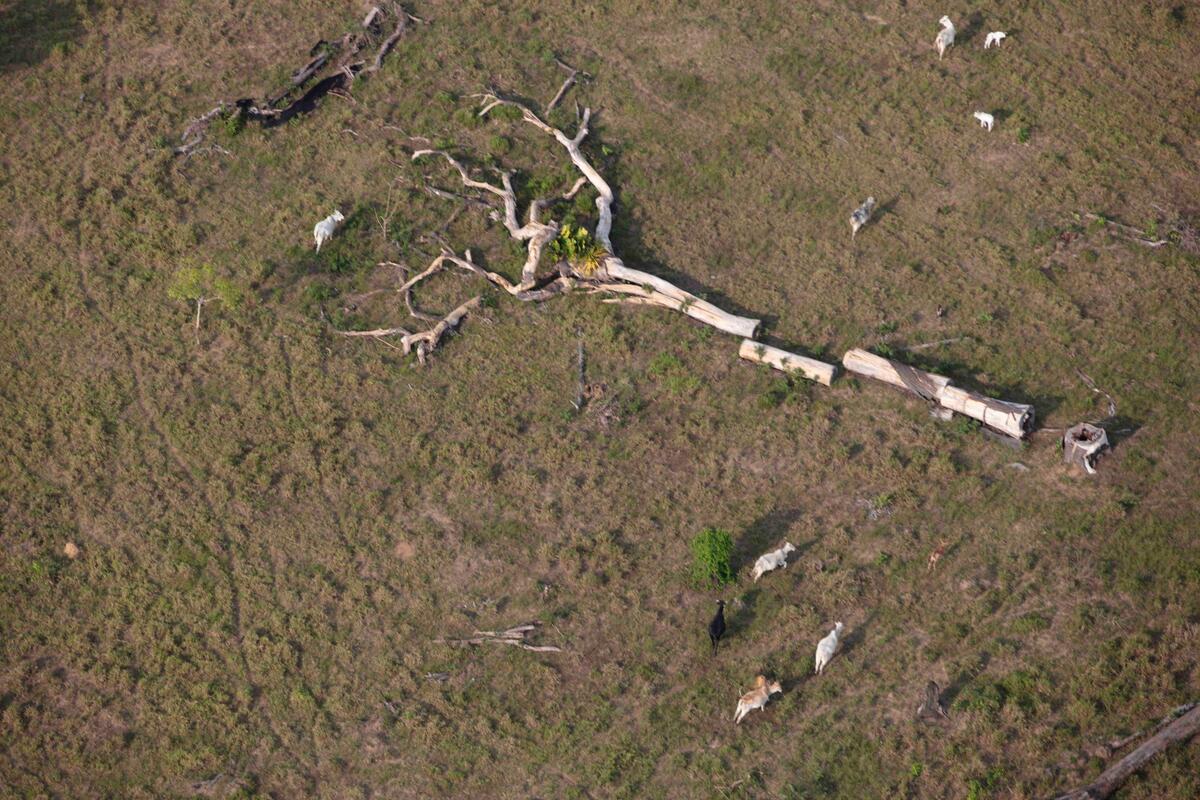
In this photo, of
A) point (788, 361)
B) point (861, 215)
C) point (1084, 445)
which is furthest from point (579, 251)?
point (1084, 445)

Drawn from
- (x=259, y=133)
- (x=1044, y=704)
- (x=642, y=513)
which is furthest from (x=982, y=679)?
(x=259, y=133)

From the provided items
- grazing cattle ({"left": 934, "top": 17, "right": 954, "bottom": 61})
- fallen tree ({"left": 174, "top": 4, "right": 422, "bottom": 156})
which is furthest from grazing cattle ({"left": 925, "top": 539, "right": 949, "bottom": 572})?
fallen tree ({"left": 174, "top": 4, "right": 422, "bottom": 156})

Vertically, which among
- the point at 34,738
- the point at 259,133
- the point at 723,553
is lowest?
the point at 34,738

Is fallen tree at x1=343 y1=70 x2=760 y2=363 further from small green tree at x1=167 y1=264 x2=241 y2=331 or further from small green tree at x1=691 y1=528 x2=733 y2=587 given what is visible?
small green tree at x1=691 y1=528 x2=733 y2=587

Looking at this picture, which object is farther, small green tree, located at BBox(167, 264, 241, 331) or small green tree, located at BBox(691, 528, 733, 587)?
small green tree, located at BBox(167, 264, 241, 331)

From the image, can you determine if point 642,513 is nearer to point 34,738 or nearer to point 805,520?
point 805,520

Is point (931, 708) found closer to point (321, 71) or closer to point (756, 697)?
point (756, 697)
